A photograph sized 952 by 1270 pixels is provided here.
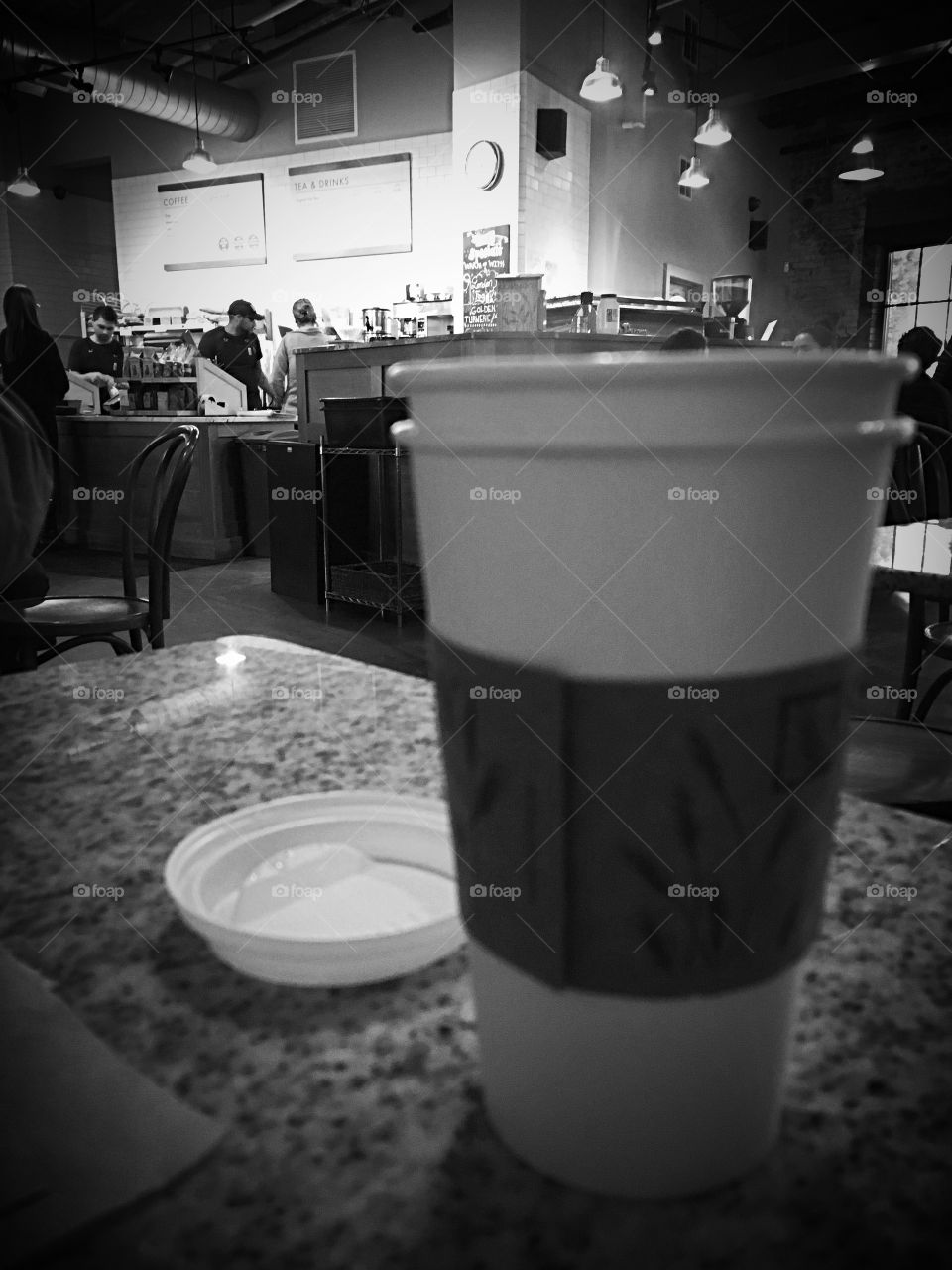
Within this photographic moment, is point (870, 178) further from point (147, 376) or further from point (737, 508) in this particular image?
point (737, 508)

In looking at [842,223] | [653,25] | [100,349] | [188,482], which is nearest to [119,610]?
[188,482]

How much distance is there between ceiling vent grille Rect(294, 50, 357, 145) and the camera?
974cm

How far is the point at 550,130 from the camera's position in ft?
26.7

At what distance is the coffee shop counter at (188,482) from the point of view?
7.08m

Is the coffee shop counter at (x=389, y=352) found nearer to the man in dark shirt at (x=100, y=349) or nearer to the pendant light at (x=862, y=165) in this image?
the man in dark shirt at (x=100, y=349)

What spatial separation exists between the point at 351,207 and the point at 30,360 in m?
4.35

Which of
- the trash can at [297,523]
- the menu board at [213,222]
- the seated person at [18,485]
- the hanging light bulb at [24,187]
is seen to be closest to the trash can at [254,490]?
the trash can at [297,523]

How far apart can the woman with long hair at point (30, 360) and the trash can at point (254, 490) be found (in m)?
1.35

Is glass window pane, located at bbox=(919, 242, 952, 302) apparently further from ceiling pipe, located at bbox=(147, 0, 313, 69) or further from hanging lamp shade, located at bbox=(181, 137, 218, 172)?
hanging lamp shade, located at bbox=(181, 137, 218, 172)

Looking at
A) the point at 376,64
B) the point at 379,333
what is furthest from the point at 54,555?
the point at 376,64

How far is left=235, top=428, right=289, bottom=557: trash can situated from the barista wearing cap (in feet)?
4.81

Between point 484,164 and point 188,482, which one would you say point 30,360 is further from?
point 484,164

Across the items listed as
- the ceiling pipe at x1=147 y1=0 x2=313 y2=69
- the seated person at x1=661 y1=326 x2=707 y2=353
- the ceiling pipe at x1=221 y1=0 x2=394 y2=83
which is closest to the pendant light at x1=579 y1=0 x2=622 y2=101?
the ceiling pipe at x1=221 y1=0 x2=394 y2=83

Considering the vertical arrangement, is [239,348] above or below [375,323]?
below
